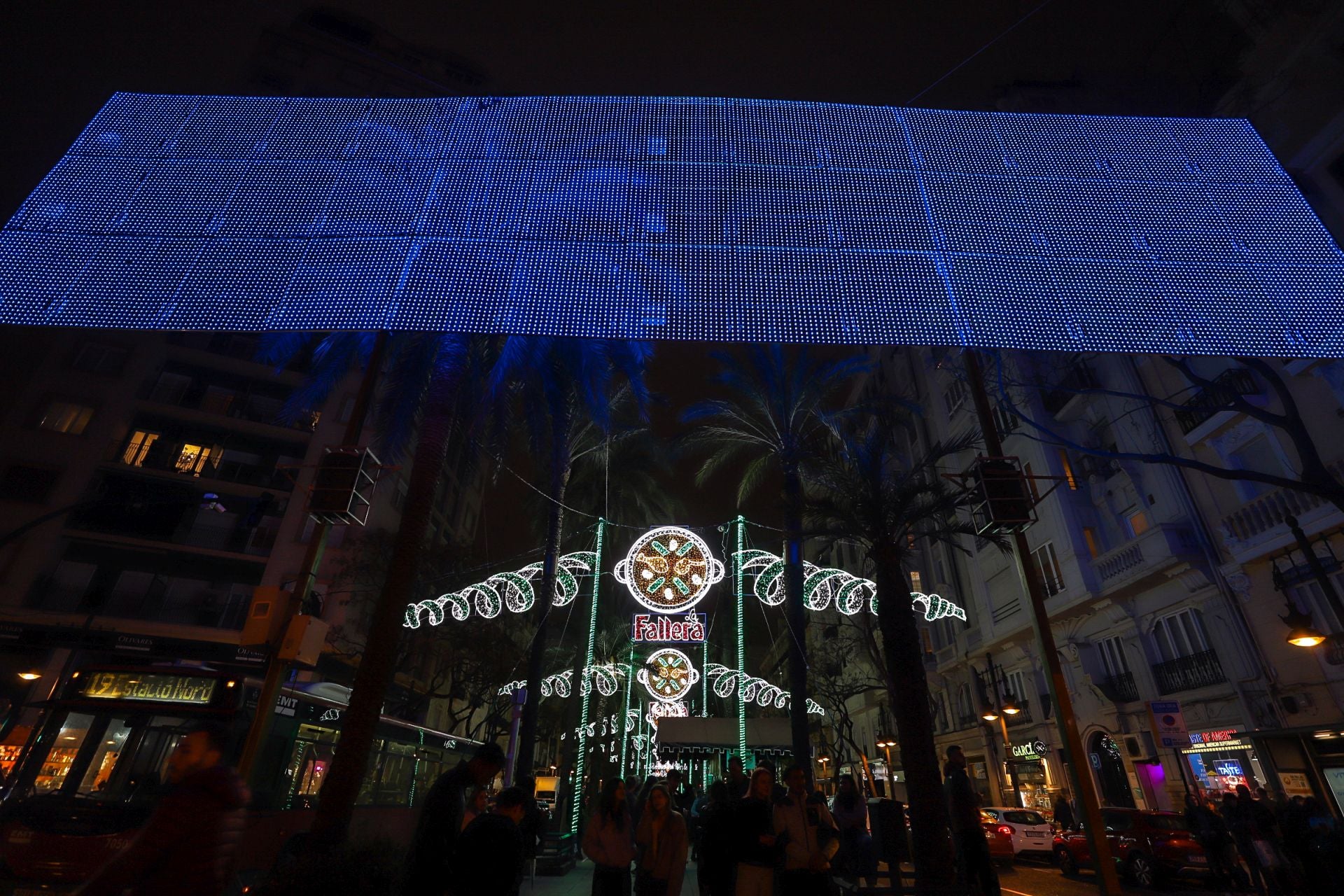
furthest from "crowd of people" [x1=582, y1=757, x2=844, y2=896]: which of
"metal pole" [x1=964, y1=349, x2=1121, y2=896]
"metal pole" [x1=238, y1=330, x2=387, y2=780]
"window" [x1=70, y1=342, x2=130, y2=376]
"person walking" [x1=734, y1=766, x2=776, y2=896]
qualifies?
"window" [x1=70, y1=342, x2=130, y2=376]

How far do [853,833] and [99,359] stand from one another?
4225cm

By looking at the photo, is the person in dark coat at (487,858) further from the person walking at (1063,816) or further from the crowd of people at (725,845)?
the person walking at (1063,816)

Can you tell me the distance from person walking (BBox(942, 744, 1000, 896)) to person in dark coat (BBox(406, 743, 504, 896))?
6368 millimetres

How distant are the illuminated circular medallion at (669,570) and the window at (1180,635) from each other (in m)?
16.5

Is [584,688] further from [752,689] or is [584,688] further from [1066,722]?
[1066,722]

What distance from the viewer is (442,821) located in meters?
4.64

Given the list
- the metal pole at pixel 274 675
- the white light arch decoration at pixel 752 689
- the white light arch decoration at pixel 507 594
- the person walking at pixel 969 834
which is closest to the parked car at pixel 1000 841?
the white light arch decoration at pixel 752 689

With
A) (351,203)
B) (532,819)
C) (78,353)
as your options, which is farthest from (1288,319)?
(78,353)

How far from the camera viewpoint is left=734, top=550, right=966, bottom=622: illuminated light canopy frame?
54.0 feet

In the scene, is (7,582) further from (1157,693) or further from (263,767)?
(1157,693)

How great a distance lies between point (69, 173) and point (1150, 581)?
28.8 metres

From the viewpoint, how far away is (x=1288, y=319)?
19.8 feet

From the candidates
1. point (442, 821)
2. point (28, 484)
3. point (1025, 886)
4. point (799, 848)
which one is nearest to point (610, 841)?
point (799, 848)

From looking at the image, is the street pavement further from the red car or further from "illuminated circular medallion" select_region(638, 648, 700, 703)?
"illuminated circular medallion" select_region(638, 648, 700, 703)
